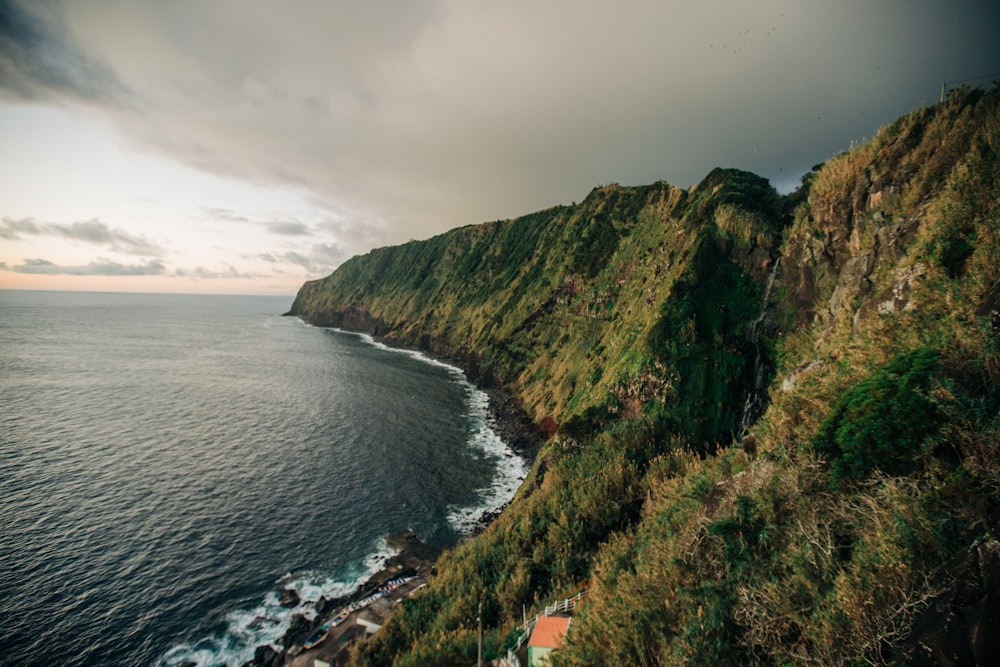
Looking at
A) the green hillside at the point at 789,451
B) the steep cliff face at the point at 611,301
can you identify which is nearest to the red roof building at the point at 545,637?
the green hillside at the point at 789,451

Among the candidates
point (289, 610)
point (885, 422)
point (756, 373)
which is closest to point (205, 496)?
point (289, 610)

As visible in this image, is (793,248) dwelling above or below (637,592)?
above

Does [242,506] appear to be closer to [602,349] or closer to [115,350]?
[602,349]

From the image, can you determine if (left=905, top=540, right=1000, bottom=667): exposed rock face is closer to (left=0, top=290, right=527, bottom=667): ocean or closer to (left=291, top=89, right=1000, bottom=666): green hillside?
(left=291, top=89, right=1000, bottom=666): green hillside

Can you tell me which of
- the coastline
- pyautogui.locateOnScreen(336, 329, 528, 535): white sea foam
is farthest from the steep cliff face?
the coastline

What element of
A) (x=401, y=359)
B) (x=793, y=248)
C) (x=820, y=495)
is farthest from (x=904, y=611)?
(x=401, y=359)

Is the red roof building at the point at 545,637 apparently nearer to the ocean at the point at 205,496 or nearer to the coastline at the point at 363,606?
the coastline at the point at 363,606
